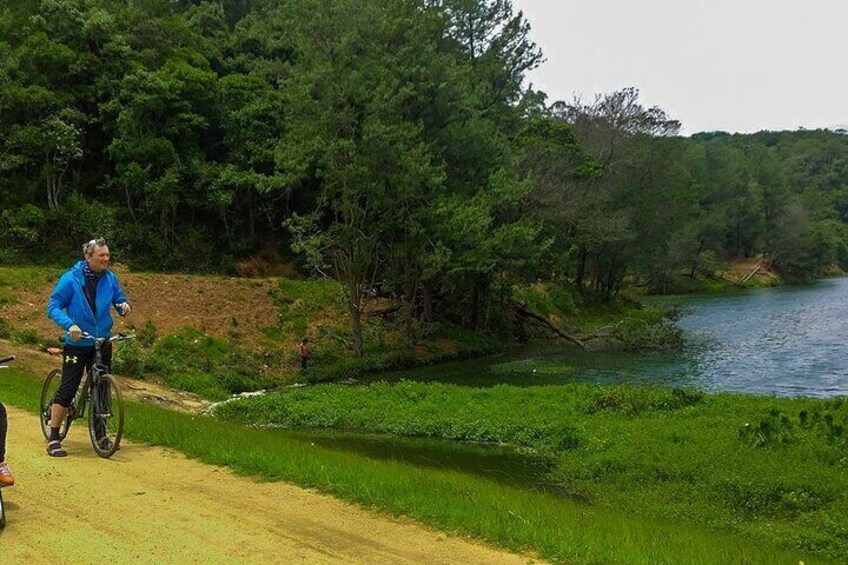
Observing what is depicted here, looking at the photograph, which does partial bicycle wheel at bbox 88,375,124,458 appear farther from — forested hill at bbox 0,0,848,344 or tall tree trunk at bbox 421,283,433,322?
tall tree trunk at bbox 421,283,433,322

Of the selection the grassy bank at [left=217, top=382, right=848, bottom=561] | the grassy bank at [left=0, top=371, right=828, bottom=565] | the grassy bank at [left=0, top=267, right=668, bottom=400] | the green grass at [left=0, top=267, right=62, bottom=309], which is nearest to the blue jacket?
the grassy bank at [left=0, top=371, right=828, bottom=565]

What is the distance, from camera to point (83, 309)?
861cm

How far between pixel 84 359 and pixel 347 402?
41.2 ft

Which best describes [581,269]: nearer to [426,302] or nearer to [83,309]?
[426,302]

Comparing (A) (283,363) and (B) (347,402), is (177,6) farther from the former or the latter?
(B) (347,402)

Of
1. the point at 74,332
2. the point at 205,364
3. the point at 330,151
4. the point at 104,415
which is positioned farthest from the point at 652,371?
the point at 74,332

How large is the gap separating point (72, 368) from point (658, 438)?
11635 millimetres

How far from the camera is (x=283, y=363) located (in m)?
29.4

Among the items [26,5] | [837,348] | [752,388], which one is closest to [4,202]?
[26,5]

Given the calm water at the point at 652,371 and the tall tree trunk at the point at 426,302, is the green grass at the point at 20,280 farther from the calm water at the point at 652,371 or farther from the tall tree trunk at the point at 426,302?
the tall tree trunk at the point at 426,302

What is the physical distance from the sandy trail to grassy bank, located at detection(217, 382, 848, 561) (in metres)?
6.26

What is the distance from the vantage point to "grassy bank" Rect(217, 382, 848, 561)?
11.5m

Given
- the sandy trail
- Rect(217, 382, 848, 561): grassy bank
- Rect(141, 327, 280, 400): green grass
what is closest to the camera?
the sandy trail

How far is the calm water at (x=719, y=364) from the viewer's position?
2555cm
